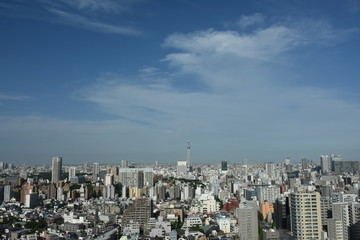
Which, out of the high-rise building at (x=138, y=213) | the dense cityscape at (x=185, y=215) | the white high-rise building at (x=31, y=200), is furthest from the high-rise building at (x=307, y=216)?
the white high-rise building at (x=31, y=200)

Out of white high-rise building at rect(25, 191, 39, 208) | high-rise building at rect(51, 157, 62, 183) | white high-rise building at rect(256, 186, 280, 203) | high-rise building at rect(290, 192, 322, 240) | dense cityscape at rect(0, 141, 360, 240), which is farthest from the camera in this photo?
high-rise building at rect(51, 157, 62, 183)

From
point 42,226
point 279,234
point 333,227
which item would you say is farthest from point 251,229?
point 42,226

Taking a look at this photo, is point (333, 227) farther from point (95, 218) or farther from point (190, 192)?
point (190, 192)

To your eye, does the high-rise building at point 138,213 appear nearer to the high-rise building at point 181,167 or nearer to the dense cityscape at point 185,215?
the dense cityscape at point 185,215

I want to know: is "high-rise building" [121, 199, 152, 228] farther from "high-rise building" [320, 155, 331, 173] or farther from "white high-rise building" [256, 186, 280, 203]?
"high-rise building" [320, 155, 331, 173]

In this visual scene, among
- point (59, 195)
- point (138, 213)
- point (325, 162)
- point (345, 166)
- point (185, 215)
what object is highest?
point (325, 162)

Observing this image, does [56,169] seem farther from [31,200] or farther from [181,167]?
[181,167]

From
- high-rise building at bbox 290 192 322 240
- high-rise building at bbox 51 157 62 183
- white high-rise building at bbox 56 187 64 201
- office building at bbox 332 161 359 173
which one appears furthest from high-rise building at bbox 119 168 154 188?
office building at bbox 332 161 359 173

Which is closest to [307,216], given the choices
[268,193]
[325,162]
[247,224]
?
[247,224]

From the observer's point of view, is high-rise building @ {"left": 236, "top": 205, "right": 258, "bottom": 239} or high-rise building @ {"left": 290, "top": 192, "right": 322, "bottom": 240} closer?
high-rise building @ {"left": 290, "top": 192, "right": 322, "bottom": 240}
